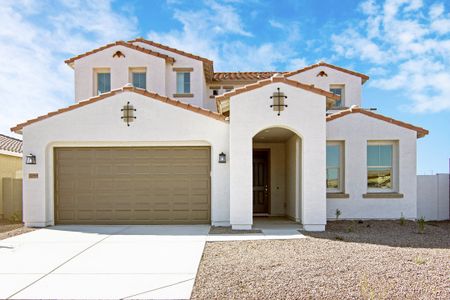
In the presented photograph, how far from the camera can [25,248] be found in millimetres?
7699

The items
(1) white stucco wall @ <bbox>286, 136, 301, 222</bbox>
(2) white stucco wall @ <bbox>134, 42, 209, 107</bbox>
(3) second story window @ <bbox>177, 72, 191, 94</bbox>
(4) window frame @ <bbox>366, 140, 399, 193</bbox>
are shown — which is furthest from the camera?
(3) second story window @ <bbox>177, 72, 191, 94</bbox>

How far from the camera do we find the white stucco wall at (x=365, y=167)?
12.0 m

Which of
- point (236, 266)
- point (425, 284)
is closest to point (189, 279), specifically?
point (236, 266)

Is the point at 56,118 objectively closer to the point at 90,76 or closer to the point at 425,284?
the point at 90,76

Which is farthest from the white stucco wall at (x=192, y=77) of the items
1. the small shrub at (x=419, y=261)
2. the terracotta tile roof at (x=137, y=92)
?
the small shrub at (x=419, y=261)

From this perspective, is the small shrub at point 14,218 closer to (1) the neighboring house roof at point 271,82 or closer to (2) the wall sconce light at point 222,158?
(2) the wall sconce light at point 222,158

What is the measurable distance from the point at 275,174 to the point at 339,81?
23.9 ft

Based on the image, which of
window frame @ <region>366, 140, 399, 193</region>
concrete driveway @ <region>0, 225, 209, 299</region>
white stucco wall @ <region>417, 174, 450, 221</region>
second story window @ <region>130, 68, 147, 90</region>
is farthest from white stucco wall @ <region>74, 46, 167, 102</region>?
white stucco wall @ <region>417, 174, 450, 221</region>

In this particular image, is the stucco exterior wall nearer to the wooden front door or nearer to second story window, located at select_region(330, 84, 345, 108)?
the wooden front door

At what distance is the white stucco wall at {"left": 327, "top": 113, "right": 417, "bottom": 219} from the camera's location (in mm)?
11984

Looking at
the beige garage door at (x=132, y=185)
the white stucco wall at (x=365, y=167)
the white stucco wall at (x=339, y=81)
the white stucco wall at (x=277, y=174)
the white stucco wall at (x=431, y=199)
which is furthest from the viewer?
the white stucco wall at (x=339, y=81)

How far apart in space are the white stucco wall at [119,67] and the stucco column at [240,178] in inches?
304

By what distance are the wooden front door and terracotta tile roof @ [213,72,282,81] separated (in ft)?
20.0

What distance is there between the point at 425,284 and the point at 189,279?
12.4ft
